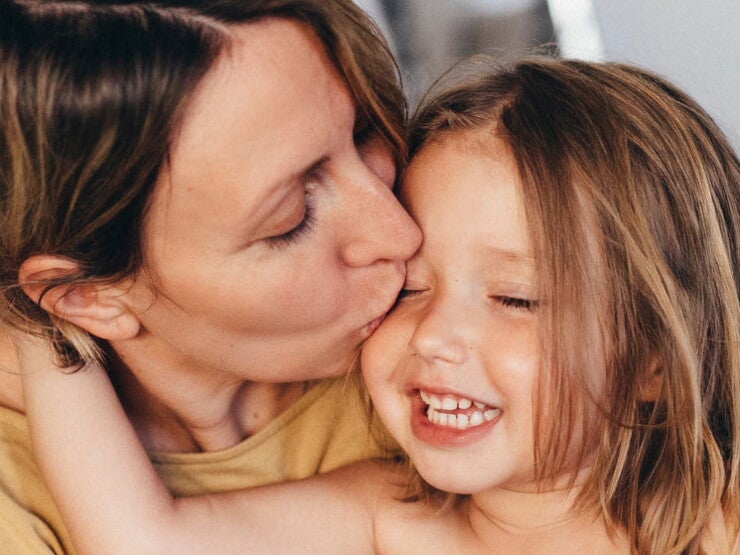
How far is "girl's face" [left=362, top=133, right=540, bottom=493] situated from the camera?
1012 millimetres

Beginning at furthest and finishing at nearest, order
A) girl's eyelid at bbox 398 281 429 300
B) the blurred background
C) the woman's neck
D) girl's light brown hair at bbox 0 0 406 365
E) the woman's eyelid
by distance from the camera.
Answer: the blurred background < the woman's neck < girl's eyelid at bbox 398 281 429 300 < the woman's eyelid < girl's light brown hair at bbox 0 0 406 365

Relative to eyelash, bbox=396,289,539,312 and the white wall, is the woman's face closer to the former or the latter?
eyelash, bbox=396,289,539,312

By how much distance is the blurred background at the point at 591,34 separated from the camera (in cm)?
146

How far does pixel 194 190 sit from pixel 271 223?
0.09 m

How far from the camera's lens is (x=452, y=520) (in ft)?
4.18

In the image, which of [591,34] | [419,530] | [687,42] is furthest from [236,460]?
[687,42]

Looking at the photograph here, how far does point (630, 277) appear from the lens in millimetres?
1015

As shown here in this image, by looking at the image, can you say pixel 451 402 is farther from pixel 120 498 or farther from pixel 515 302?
pixel 120 498

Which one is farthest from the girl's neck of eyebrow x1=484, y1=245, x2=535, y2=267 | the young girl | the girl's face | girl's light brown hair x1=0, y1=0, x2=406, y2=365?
girl's light brown hair x1=0, y1=0, x2=406, y2=365

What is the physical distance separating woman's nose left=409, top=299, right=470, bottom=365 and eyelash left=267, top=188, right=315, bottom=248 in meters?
0.18

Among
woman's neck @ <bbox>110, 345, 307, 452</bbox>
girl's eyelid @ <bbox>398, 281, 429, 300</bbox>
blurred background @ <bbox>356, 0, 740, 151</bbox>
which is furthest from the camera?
blurred background @ <bbox>356, 0, 740, 151</bbox>

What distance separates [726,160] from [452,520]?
619 mm

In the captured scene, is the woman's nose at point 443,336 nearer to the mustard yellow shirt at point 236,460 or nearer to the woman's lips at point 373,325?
the woman's lips at point 373,325

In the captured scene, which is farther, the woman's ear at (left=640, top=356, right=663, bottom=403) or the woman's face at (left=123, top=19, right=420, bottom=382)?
the woman's ear at (left=640, top=356, right=663, bottom=403)
